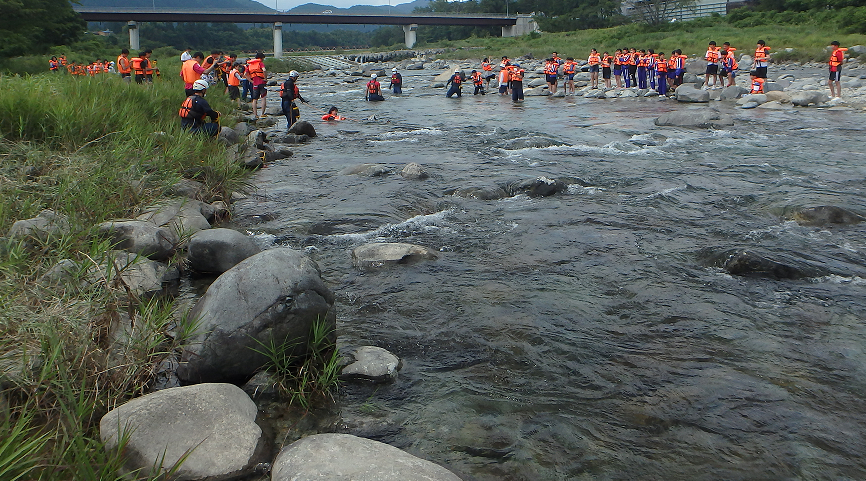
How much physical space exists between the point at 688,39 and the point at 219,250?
4330 centimetres

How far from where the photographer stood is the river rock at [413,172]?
10524 mm

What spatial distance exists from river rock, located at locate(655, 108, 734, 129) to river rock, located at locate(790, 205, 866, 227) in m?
7.74

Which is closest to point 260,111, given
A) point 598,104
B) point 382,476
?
point 598,104

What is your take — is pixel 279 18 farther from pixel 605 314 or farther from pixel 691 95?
pixel 605 314

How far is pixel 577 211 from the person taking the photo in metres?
8.34

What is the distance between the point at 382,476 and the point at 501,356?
1.83m

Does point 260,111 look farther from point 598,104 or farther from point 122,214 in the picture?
point 122,214

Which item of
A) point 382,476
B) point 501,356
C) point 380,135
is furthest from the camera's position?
point 380,135

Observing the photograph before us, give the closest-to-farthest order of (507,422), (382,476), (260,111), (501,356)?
1. (382,476)
2. (507,422)
3. (501,356)
4. (260,111)

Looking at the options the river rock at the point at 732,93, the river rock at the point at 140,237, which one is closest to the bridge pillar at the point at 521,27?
the river rock at the point at 732,93

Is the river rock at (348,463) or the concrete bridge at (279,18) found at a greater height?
the concrete bridge at (279,18)

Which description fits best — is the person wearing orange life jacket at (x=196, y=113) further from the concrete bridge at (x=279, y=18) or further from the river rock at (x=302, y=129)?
the concrete bridge at (x=279, y=18)

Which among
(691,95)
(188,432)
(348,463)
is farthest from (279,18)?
(348,463)

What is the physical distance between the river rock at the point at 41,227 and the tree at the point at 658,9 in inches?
2270
